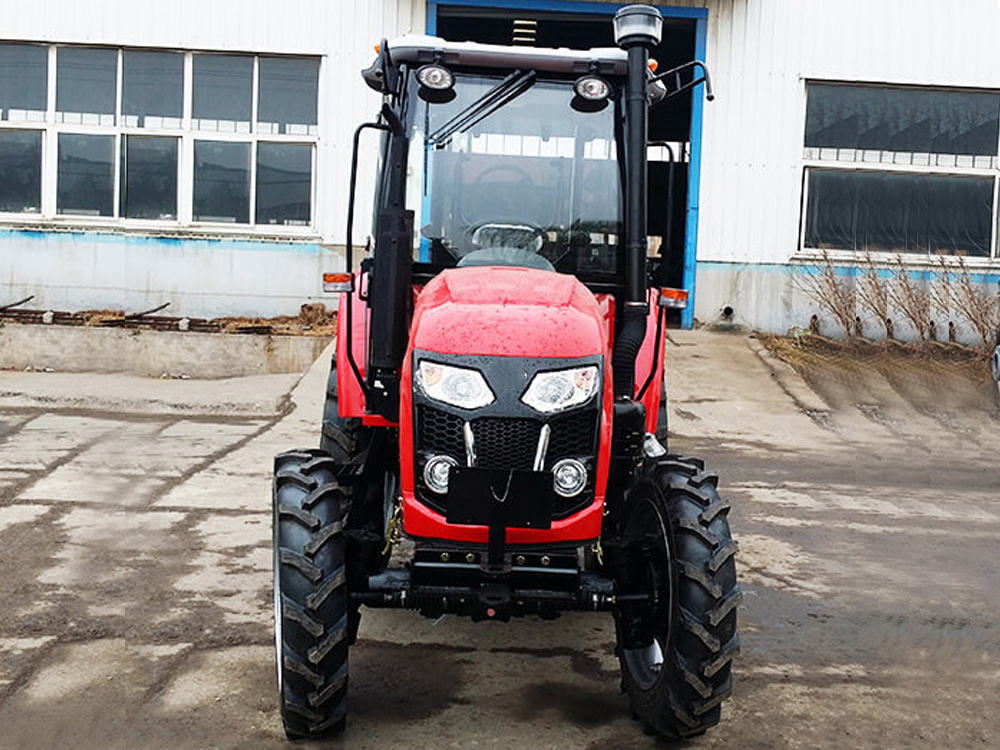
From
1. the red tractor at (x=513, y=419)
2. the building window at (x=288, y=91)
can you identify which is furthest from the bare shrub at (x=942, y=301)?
the red tractor at (x=513, y=419)

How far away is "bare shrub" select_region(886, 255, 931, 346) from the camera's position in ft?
46.9

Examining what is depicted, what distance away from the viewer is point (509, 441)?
4.15 metres

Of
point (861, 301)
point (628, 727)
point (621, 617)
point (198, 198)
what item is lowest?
point (628, 727)

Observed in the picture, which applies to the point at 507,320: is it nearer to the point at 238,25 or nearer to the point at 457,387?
the point at 457,387

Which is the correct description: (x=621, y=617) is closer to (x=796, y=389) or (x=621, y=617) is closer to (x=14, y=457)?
(x=14, y=457)

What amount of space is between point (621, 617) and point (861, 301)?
35.5 feet

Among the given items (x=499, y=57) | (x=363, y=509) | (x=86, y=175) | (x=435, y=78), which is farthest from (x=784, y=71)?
(x=363, y=509)

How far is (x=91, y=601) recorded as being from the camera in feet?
18.8

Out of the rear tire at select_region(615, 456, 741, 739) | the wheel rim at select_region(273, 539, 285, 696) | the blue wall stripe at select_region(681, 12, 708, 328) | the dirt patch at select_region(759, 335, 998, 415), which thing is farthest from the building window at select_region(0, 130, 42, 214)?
the rear tire at select_region(615, 456, 741, 739)

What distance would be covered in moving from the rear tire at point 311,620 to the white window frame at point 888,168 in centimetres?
1132

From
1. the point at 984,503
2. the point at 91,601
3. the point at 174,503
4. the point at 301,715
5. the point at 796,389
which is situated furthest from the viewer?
the point at 796,389

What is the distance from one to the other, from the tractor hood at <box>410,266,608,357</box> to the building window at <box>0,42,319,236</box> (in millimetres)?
10446

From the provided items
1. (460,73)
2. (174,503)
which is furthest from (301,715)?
(174,503)

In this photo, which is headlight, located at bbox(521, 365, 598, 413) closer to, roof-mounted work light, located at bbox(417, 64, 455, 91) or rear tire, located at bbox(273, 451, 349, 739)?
rear tire, located at bbox(273, 451, 349, 739)
